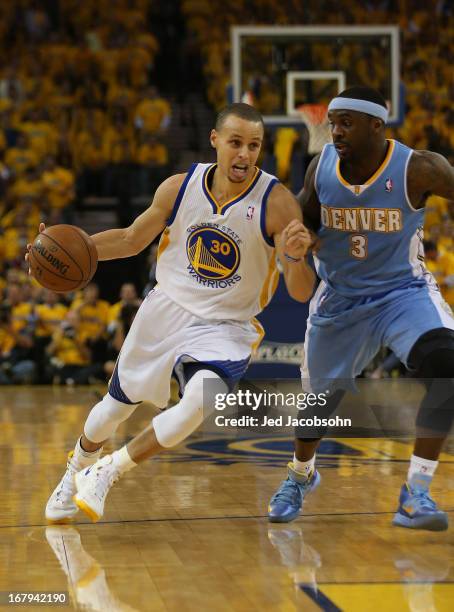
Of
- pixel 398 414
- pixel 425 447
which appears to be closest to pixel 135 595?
pixel 425 447

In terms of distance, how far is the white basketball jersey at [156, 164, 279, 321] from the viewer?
4938 mm

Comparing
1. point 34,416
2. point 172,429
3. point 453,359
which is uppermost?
point 453,359

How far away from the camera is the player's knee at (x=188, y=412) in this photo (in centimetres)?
464

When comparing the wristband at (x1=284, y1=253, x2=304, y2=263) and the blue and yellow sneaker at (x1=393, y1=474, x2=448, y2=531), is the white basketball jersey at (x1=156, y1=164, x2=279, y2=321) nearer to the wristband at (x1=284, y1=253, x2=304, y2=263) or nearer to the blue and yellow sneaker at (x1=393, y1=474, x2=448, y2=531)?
the wristband at (x1=284, y1=253, x2=304, y2=263)

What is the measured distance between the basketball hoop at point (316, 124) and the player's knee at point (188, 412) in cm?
550

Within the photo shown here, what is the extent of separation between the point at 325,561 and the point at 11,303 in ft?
28.9

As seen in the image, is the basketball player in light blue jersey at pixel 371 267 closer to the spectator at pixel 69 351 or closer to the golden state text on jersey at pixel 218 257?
the golden state text on jersey at pixel 218 257

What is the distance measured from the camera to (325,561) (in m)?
4.21

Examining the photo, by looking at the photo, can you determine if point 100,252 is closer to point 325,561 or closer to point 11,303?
point 325,561

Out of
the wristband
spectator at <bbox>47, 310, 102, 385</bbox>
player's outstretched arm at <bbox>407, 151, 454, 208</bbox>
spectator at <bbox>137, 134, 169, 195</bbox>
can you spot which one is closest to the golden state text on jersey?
the wristband

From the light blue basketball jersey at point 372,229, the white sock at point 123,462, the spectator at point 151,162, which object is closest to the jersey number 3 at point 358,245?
the light blue basketball jersey at point 372,229

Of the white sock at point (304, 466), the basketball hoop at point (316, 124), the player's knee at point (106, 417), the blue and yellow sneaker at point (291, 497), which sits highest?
the basketball hoop at point (316, 124)

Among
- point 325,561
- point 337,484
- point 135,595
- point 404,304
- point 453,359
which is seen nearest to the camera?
point 135,595

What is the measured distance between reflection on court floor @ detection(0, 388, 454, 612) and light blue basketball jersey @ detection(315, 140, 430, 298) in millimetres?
1120
